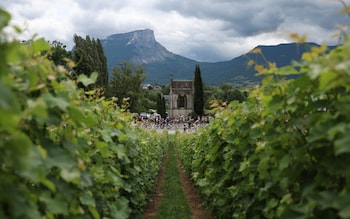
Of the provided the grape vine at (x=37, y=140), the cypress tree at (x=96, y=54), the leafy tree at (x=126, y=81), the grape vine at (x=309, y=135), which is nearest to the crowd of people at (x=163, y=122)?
the grape vine at (x=309, y=135)

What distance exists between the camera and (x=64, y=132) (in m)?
2.71

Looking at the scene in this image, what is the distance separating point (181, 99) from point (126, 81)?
1485cm

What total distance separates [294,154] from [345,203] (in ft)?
2.84

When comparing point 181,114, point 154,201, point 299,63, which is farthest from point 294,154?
point 181,114

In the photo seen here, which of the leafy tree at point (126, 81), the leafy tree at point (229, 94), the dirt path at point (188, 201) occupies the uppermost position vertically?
the leafy tree at point (126, 81)

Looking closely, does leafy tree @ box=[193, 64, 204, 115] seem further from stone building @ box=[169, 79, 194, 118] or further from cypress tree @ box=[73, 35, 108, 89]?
cypress tree @ box=[73, 35, 108, 89]

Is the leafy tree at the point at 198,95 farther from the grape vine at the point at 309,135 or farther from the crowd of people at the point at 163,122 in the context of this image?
the grape vine at the point at 309,135

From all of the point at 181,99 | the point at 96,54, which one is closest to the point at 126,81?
the point at 96,54

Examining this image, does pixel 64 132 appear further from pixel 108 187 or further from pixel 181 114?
pixel 181 114

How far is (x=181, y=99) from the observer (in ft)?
275

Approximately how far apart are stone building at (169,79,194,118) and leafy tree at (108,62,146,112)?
9.62 metres

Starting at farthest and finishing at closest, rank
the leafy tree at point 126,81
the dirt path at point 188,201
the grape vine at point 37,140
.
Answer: the leafy tree at point 126,81 < the dirt path at point 188,201 < the grape vine at point 37,140

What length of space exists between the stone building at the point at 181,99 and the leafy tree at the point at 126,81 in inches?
379

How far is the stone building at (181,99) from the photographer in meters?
82.8
